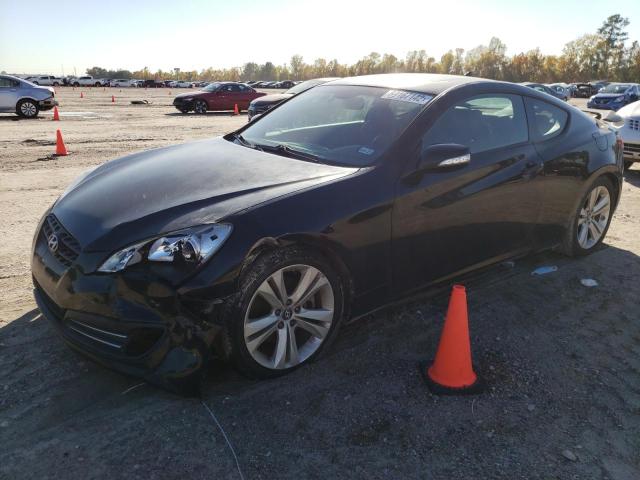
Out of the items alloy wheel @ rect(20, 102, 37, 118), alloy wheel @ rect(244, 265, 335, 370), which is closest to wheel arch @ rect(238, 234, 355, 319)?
alloy wheel @ rect(244, 265, 335, 370)

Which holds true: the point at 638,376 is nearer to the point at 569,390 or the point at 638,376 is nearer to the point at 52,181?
the point at 569,390

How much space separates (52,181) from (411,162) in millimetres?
6611

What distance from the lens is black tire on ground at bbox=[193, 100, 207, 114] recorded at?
74.8 ft

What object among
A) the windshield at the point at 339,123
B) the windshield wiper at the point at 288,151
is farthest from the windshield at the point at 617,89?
the windshield wiper at the point at 288,151

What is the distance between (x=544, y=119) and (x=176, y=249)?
10.6 ft

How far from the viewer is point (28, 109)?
17.7 meters

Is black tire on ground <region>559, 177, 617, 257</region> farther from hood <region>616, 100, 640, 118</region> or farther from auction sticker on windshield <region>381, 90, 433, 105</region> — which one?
hood <region>616, 100, 640, 118</region>

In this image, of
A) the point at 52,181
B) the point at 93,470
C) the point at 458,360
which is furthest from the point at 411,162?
the point at 52,181

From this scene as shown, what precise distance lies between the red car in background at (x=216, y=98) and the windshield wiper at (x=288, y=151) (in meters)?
20.1

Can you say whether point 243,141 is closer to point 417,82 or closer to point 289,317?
point 417,82

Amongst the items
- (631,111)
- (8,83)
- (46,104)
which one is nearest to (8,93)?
(8,83)

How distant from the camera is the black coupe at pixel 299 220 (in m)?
2.52

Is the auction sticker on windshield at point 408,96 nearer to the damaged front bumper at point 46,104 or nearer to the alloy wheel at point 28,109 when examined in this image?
the damaged front bumper at point 46,104

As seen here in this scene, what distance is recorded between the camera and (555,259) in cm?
490
